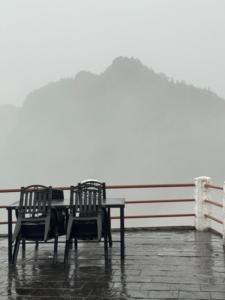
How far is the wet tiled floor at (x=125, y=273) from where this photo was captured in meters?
4.16

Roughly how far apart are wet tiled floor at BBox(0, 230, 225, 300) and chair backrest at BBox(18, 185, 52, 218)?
64cm

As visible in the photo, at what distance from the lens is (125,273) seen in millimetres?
4895

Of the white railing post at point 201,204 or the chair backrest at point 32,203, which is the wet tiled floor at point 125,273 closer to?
the chair backrest at point 32,203

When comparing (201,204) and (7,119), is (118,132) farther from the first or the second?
(201,204)

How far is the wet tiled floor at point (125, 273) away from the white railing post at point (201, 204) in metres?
1.17

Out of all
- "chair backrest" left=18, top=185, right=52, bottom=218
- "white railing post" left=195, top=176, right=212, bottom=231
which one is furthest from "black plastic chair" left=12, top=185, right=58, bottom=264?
"white railing post" left=195, top=176, right=212, bottom=231

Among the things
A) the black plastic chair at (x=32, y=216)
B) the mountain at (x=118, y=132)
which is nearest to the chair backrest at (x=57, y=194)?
the black plastic chair at (x=32, y=216)

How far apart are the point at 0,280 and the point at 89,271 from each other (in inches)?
38.5

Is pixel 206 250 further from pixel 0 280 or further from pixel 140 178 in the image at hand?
pixel 140 178

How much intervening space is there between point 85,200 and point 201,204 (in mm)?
3370

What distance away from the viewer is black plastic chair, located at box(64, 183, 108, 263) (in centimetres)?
529

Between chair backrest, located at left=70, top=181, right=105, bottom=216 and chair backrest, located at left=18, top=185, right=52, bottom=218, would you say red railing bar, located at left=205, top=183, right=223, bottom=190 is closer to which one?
chair backrest, located at left=70, top=181, right=105, bottom=216

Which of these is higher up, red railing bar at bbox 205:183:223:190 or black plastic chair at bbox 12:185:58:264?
red railing bar at bbox 205:183:223:190

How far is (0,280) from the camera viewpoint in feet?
15.4
